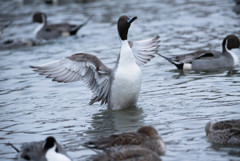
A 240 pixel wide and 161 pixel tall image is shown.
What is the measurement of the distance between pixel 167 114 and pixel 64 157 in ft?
8.71

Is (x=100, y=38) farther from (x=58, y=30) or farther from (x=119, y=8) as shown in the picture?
(x=119, y=8)

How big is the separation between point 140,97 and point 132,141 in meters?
3.41

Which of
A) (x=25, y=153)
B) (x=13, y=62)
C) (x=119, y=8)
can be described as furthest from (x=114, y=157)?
(x=119, y=8)

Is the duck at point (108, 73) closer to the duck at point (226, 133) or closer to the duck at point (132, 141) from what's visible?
the duck at point (132, 141)

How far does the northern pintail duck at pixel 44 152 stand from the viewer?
5.80 m

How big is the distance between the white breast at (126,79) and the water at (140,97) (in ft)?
0.88

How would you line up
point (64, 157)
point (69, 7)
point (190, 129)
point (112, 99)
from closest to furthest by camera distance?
1. point (64, 157)
2. point (190, 129)
3. point (112, 99)
4. point (69, 7)

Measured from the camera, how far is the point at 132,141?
615cm

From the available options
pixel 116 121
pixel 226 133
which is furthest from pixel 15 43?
Answer: pixel 226 133

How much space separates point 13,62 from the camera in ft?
45.5

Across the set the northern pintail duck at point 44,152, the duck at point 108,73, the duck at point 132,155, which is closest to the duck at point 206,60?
the duck at point 108,73

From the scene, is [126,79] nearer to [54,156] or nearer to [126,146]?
[126,146]

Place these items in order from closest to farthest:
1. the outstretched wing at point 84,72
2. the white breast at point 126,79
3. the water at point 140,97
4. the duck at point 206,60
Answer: the water at point 140,97 → the white breast at point 126,79 → the outstretched wing at point 84,72 → the duck at point 206,60

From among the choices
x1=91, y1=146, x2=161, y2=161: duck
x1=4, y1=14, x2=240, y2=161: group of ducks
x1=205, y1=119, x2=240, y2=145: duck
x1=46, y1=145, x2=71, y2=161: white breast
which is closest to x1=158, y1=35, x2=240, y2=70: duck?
x1=4, y1=14, x2=240, y2=161: group of ducks
